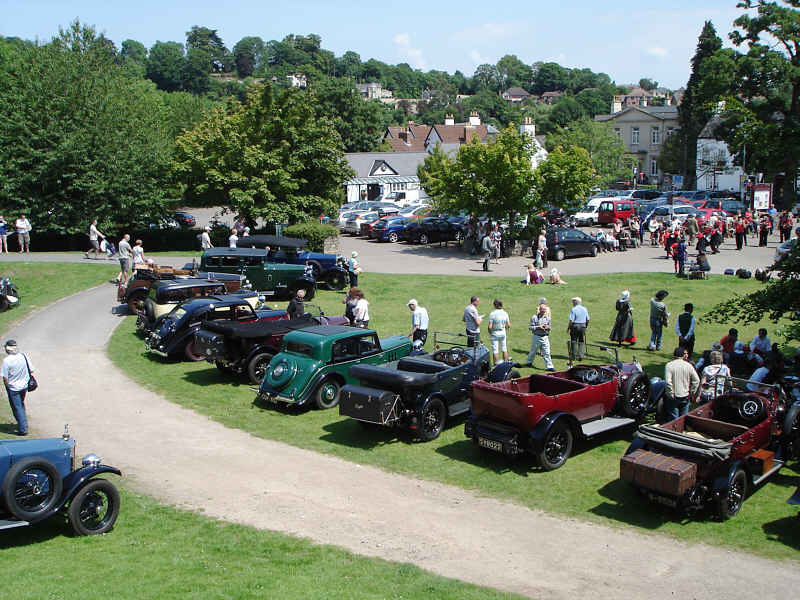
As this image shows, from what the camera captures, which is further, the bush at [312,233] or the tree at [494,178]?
the tree at [494,178]

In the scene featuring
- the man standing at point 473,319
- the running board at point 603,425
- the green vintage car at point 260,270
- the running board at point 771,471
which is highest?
the green vintage car at point 260,270

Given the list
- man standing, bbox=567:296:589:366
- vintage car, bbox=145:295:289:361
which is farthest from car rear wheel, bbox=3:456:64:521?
man standing, bbox=567:296:589:366

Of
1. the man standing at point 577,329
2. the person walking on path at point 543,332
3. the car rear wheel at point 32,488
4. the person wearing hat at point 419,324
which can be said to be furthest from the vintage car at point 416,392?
the car rear wheel at point 32,488

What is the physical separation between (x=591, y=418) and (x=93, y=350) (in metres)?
13.5

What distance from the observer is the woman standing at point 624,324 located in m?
19.6

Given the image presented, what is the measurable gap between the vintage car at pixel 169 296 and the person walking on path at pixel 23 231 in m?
15.0

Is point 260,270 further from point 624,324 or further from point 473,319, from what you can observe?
point 624,324

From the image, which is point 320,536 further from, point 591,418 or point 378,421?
point 591,418

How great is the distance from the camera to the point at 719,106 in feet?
51.0

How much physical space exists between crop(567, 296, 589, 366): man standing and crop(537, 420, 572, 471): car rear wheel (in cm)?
588

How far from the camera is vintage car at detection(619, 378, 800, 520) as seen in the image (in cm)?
983

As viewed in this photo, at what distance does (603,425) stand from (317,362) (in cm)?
566

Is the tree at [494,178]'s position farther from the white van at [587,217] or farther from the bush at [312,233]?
the white van at [587,217]

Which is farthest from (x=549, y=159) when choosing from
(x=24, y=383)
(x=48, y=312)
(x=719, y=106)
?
(x=24, y=383)
